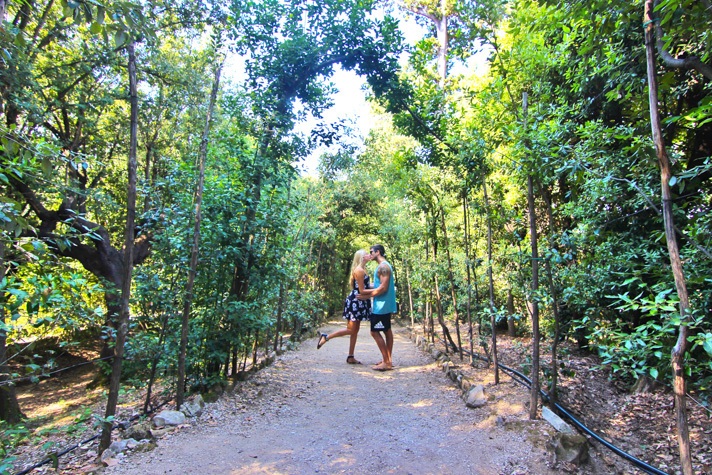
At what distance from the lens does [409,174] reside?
20.6 ft

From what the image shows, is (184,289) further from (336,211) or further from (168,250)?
(336,211)

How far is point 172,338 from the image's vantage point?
357 centimetres

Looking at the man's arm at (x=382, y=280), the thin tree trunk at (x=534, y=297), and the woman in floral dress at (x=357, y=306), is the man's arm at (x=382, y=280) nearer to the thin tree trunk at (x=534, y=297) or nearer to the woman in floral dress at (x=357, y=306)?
the woman in floral dress at (x=357, y=306)

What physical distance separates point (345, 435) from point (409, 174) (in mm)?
4296

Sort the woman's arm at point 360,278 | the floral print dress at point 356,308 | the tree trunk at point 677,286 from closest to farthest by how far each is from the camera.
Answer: the tree trunk at point 677,286 < the woman's arm at point 360,278 < the floral print dress at point 356,308

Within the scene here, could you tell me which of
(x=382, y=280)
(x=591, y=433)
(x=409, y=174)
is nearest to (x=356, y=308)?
(x=382, y=280)

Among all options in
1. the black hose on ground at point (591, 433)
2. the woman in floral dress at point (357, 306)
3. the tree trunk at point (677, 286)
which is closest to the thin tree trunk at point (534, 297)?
the black hose on ground at point (591, 433)

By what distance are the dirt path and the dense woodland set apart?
513mm

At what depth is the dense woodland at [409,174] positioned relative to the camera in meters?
1.75

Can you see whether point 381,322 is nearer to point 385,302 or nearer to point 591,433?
point 385,302

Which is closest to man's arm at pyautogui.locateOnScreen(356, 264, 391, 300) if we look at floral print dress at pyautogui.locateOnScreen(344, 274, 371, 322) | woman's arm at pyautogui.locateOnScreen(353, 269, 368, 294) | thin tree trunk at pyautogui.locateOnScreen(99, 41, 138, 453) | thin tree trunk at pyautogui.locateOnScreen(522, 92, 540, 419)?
woman's arm at pyautogui.locateOnScreen(353, 269, 368, 294)

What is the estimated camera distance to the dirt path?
2.49 metres

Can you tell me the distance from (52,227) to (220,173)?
210 inches

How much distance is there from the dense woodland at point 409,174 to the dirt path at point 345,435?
0.51 meters
